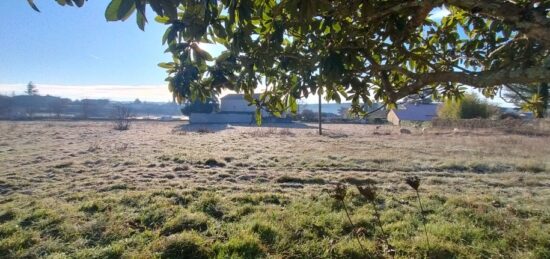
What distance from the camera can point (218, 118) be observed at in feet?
140

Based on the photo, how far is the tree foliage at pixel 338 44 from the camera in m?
1.62

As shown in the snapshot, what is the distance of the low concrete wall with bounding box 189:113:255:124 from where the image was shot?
41.2m

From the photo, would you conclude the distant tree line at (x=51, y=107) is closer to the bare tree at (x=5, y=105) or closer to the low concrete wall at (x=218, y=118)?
the bare tree at (x=5, y=105)

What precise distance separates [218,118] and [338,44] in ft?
135

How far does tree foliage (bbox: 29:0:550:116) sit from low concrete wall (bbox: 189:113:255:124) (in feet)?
124

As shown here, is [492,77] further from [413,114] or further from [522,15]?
[413,114]

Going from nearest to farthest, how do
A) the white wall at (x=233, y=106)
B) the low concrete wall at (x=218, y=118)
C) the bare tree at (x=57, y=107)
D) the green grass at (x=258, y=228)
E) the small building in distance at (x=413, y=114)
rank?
the green grass at (x=258, y=228), the low concrete wall at (x=218, y=118), the small building in distance at (x=413, y=114), the white wall at (x=233, y=106), the bare tree at (x=57, y=107)

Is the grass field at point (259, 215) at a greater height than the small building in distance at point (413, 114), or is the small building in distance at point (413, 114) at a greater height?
the small building in distance at point (413, 114)

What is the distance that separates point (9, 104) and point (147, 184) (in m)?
58.8

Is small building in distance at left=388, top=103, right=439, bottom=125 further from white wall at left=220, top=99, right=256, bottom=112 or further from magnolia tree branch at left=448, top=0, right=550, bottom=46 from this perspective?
magnolia tree branch at left=448, top=0, right=550, bottom=46

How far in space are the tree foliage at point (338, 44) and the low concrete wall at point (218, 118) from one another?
124 feet

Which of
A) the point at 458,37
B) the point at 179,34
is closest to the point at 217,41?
the point at 179,34

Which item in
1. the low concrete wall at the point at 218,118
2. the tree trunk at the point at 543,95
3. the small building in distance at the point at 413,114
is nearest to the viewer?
the tree trunk at the point at 543,95

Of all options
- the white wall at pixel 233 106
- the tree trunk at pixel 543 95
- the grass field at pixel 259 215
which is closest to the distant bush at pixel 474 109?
the grass field at pixel 259 215
